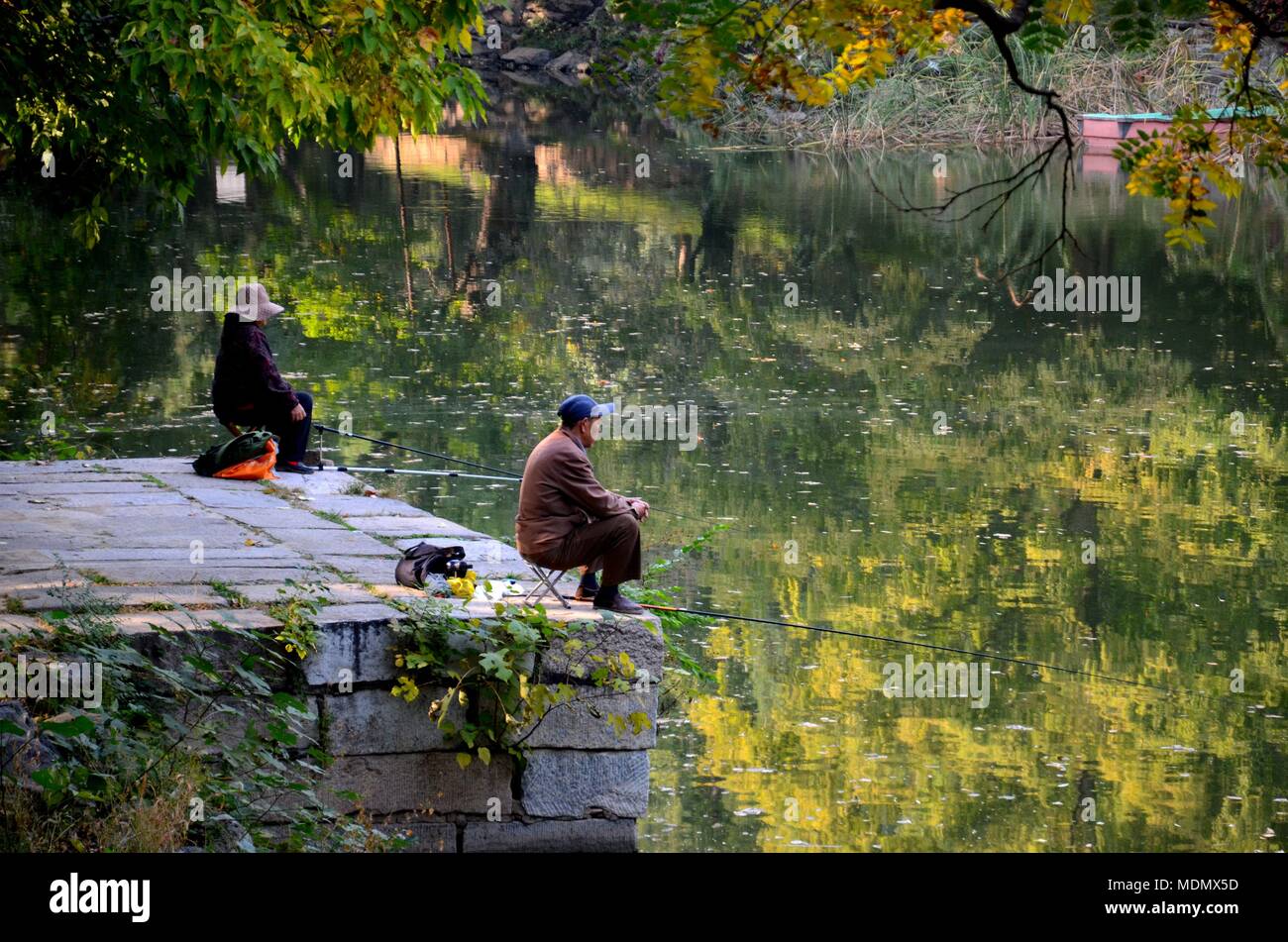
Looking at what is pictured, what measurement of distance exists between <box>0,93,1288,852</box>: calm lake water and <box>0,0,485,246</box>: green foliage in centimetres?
319

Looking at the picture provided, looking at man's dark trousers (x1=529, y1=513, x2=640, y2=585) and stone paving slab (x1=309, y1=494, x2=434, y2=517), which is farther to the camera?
stone paving slab (x1=309, y1=494, x2=434, y2=517)

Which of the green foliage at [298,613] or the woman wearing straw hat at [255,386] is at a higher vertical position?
the woman wearing straw hat at [255,386]

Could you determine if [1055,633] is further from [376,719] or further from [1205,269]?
[1205,269]

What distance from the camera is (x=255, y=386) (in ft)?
34.2

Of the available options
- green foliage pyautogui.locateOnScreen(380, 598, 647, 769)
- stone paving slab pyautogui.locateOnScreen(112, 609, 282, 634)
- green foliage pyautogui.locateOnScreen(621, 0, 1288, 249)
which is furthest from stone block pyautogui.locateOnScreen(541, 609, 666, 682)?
green foliage pyautogui.locateOnScreen(621, 0, 1288, 249)

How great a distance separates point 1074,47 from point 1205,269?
12.8m

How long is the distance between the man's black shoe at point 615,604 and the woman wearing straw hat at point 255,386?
364 cm

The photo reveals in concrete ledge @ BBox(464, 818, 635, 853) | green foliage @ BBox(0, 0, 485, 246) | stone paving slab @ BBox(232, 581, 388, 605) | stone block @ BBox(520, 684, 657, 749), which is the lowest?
concrete ledge @ BBox(464, 818, 635, 853)

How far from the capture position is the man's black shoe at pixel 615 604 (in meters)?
7.20

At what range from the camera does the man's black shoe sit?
720 centimetres

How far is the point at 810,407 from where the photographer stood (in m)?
17.0

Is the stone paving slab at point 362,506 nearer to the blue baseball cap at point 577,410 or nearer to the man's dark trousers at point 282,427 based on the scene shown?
the man's dark trousers at point 282,427

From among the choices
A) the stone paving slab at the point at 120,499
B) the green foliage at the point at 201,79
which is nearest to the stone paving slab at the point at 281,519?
the stone paving slab at the point at 120,499

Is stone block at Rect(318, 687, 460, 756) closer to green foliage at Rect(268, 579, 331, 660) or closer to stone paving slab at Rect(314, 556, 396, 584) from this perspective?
green foliage at Rect(268, 579, 331, 660)
